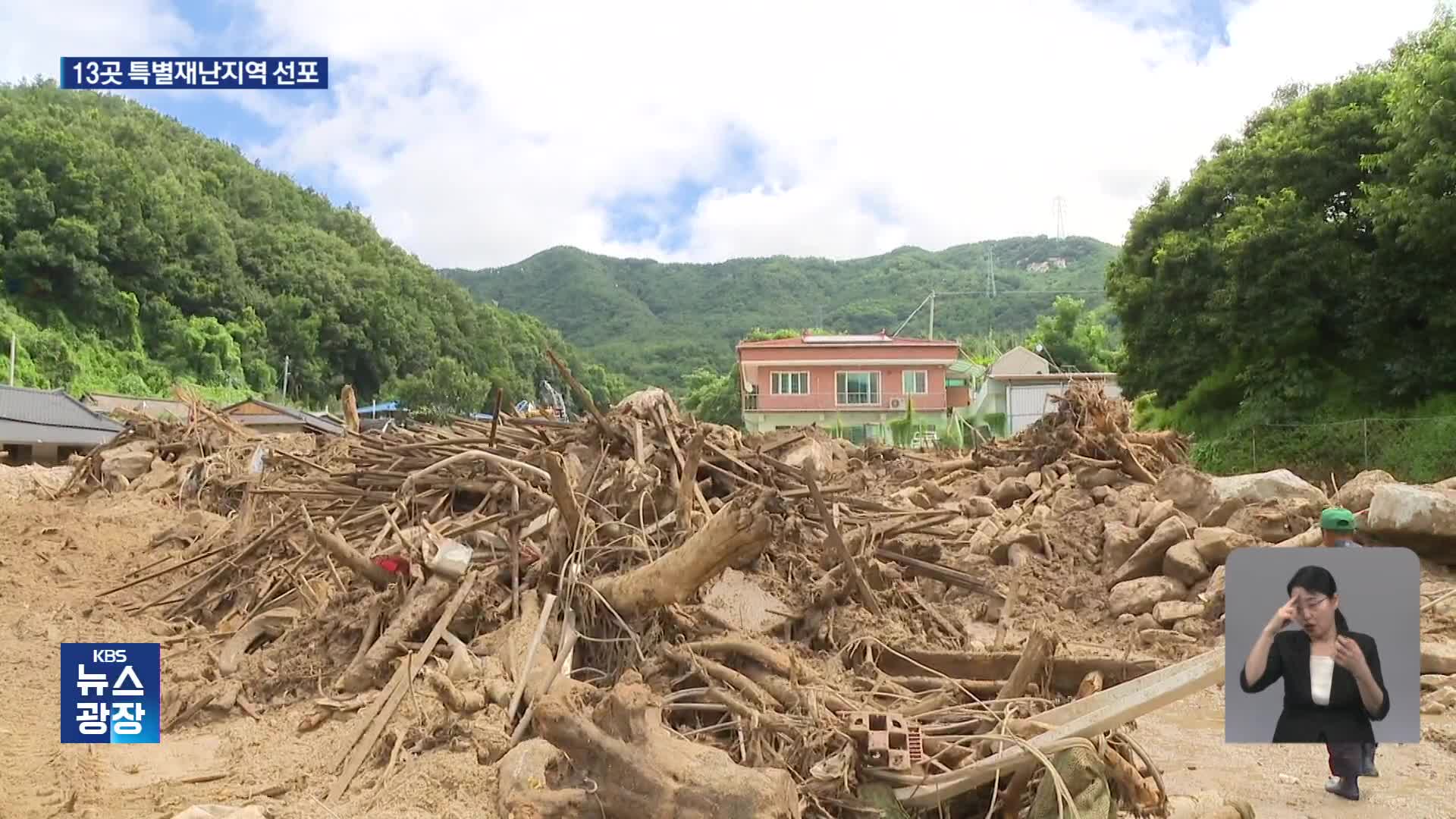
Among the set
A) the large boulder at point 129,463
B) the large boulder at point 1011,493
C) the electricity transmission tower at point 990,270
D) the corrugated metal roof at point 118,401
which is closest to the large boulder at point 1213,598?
the large boulder at point 1011,493

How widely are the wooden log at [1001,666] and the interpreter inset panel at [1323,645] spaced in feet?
6.48

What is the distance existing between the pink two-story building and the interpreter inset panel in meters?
33.6

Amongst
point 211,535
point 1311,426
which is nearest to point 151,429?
point 211,535

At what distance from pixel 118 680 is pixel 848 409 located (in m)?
33.0

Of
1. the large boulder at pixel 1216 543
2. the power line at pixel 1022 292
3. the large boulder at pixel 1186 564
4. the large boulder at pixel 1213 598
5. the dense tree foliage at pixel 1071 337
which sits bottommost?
the large boulder at pixel 1213 598

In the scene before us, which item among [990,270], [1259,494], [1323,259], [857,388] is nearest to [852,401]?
[857,388]

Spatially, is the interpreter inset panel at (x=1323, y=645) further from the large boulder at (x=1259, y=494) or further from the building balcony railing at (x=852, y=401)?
the building balcony railing at (x=852, y=401)

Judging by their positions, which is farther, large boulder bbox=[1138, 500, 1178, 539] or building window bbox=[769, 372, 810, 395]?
building window bbox=[769, 372, 810, 395]

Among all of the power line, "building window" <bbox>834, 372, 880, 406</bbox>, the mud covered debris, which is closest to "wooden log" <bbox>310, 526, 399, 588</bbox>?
the mud covered debris

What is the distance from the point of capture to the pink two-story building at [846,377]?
118 ft

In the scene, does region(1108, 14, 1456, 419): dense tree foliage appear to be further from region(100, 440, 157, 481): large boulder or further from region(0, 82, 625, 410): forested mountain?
region(0, 82, 625, 410): forested mountain

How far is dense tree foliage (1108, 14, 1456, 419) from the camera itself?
1389 centimetres

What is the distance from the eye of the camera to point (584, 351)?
3002 inches

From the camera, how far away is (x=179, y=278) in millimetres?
40406
